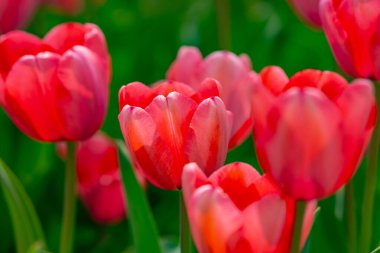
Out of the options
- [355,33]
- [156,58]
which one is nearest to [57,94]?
[355,33]

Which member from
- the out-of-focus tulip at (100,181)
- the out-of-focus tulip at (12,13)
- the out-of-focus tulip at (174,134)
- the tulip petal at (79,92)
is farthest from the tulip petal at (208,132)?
the out-of-focus tulip at (12,13)

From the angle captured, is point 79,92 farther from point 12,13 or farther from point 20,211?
point 12,13

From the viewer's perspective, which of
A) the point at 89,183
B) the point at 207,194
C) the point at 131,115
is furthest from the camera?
the point at 89,183

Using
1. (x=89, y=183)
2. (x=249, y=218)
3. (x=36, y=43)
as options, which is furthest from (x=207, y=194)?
(x=89, y=183)

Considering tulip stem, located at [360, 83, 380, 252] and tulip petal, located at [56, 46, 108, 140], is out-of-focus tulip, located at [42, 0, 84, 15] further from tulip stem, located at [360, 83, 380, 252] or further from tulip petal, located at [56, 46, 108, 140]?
tulip stem, located at [360, 83, 380, 252]

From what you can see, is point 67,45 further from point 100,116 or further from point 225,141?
point 225,141

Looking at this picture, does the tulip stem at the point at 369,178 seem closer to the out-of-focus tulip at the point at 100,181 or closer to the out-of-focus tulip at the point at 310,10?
the out-of-focus tulip at the point at 310,10
